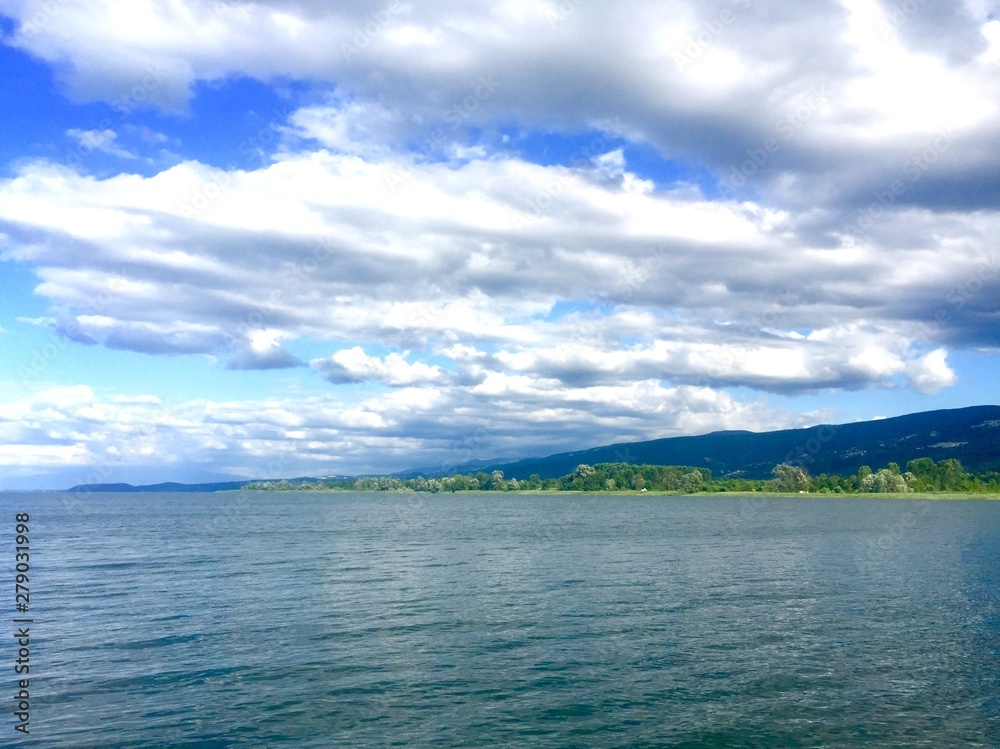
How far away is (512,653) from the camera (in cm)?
4384

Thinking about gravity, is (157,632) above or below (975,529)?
above

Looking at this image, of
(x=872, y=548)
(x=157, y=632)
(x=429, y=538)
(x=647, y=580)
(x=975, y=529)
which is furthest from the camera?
(x=975, y=529)

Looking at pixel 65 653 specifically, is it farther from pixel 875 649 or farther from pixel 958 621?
pixel 958 621

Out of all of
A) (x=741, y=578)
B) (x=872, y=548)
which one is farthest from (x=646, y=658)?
(x=872, y=548)

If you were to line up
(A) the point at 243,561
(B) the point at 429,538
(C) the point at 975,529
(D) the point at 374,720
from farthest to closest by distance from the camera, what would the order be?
(C) the point at 975,529, (B) the point at 429,538, (A) the point at 243,561, (D) the point at 374,720

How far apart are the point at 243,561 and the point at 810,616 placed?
68.0m

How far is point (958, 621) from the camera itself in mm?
55031

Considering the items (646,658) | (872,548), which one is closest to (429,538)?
(872,548)

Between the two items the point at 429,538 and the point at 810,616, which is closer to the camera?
the point at 810,616

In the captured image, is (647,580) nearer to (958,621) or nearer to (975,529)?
(958,621)

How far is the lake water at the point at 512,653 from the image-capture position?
31766 mm

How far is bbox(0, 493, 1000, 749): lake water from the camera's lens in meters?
31.8

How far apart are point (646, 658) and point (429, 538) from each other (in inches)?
3607

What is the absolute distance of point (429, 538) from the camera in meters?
131
